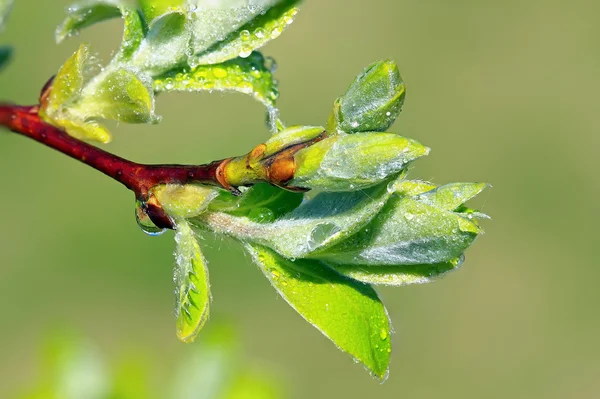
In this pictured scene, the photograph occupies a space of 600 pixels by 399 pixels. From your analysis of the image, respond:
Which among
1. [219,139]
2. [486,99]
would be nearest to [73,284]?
[219,139]

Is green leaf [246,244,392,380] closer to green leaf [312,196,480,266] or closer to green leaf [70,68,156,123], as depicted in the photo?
green leaf [312,196,480,266]

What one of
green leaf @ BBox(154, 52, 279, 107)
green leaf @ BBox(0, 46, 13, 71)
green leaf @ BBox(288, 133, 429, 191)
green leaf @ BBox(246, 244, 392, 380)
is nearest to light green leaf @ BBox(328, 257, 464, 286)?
green leaf @ BBox(246, 244, 392, 380)

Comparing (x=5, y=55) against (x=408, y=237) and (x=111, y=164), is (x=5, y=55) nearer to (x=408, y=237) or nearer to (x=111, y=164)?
(x=111, y=164)

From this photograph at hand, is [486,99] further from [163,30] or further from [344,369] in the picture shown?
[163,30]

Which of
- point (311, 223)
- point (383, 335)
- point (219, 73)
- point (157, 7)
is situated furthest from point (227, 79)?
point (383, 335)

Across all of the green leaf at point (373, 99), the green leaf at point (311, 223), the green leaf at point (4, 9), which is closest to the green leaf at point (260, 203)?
the green leaf at point (311, 223)

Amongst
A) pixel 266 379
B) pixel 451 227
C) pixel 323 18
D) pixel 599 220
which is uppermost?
pixel 451 227
